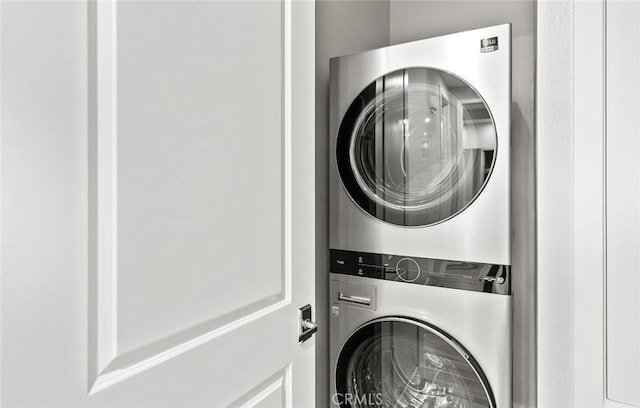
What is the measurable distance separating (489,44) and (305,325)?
98 centimetres

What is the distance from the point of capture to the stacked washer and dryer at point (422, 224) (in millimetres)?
1193

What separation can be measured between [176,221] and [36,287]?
8.4 inches

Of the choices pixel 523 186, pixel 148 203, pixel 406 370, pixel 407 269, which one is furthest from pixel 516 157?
pixel 148 203

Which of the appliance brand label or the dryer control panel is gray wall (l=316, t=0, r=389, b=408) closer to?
the dryer control panel

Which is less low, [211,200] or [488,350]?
[211,200]

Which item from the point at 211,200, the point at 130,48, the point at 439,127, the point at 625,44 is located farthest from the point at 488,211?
the point at 130,48

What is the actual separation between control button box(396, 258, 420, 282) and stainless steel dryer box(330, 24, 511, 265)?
4 cm

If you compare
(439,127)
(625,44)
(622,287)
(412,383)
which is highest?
(625,44)

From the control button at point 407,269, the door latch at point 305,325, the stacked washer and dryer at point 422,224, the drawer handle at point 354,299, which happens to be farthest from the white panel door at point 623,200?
the door latch at point 305,325

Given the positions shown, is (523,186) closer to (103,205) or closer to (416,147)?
(416,147)

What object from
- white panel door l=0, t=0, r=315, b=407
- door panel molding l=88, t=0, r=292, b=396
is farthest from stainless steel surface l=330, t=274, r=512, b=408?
door panel molding l=88, t=0, r=292, b=396

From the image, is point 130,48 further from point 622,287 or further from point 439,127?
point 622,287

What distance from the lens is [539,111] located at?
4.27 ft

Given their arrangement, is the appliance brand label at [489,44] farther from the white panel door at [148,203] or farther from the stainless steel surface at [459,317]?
the stainless steel surface at [459,317]
